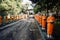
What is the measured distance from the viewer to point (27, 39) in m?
13.9

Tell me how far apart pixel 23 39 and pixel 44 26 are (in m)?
4.68

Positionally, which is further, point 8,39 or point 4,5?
point 4,5

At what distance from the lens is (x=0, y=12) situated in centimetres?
4428

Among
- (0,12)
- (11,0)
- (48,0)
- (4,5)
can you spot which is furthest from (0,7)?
(48,0)

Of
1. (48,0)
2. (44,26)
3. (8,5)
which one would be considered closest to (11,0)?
(8,5)

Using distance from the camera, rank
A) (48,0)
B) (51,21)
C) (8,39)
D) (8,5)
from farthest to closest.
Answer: (8,5) < (48,0) < (8,39) < (51,21)

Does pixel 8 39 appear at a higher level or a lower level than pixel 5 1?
lower

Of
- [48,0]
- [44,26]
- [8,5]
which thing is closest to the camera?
[44,26]

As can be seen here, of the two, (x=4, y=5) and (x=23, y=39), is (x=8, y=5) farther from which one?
(x=23, y=39)

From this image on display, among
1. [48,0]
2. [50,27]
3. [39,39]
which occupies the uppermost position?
[48,0]

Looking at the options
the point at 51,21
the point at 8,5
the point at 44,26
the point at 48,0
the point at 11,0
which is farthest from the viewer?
the point at 11,0

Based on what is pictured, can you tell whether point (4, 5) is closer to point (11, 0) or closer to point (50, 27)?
point (11, 0)

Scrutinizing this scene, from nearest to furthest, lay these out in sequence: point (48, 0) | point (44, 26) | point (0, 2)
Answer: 1. point (44, 26)
2. point (48, 0)
3. point (0, 2)

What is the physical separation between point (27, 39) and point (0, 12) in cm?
3115
